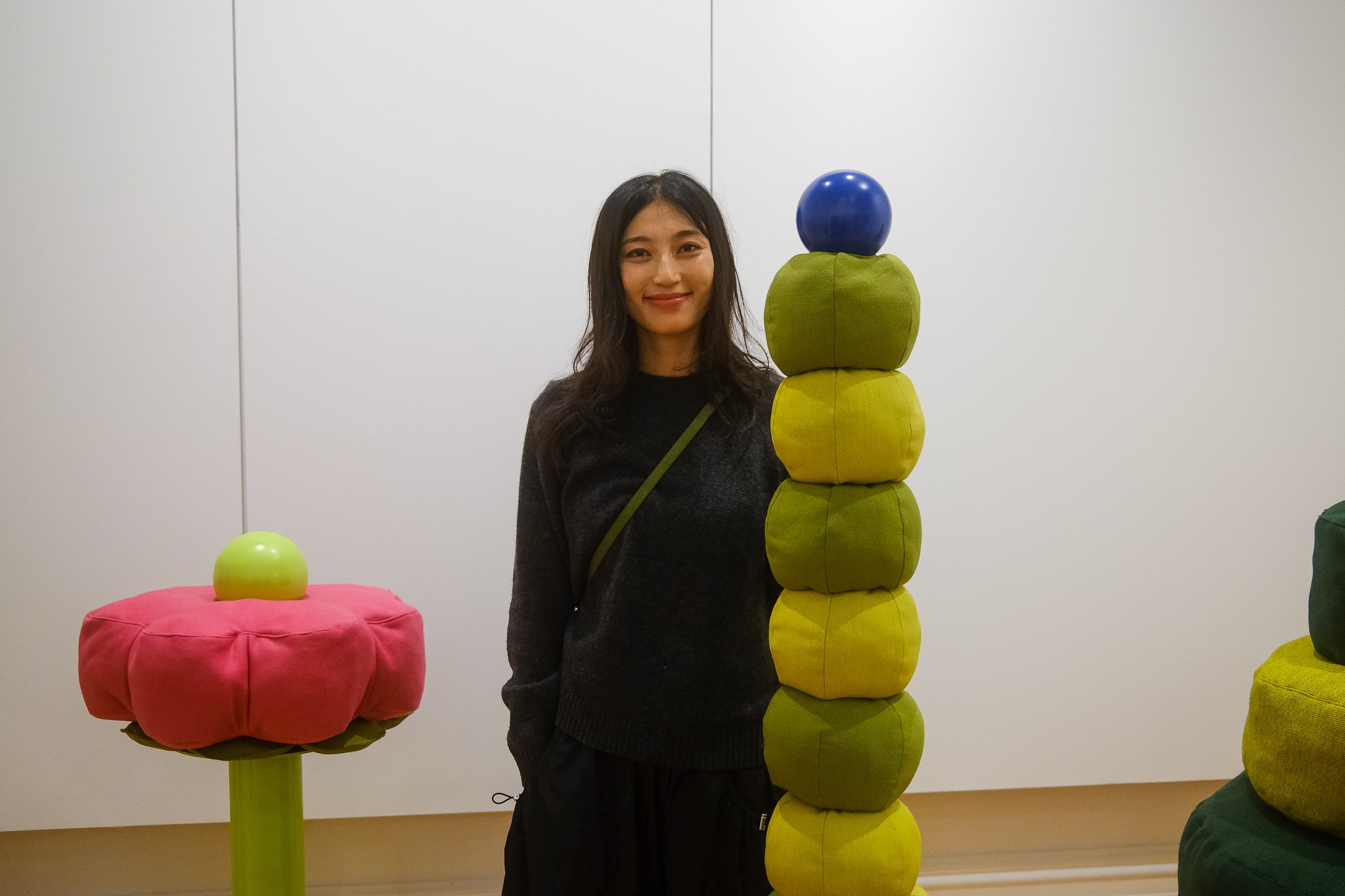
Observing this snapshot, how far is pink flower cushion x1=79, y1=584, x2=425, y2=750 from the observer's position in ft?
4.48

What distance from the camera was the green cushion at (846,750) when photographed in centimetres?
117

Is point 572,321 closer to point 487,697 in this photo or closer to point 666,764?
point 487,697

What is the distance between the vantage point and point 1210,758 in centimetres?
242

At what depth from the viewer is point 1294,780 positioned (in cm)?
120

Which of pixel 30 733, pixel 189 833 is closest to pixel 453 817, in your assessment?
pixel 189 833

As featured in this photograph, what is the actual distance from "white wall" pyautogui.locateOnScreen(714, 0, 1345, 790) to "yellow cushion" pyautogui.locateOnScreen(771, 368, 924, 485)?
3.65 ft

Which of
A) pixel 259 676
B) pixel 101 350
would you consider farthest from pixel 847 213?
pixel 101 350

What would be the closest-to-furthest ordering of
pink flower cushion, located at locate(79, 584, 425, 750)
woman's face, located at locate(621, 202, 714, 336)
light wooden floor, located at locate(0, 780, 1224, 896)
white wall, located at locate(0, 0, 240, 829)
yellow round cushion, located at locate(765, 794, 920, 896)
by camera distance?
yellow round cushion, located at locate(765, 794, 920, 896) < pink flower cushion, located at locate(79, 584, 425, 750) < woman's face, located at locate(621, 202, 714, 336) < white wall, located at locate(0, 0, 240, 829) < light wooden floor, located at locate(0, 780, 1224, 896)

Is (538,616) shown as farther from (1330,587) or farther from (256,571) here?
(1330,587)

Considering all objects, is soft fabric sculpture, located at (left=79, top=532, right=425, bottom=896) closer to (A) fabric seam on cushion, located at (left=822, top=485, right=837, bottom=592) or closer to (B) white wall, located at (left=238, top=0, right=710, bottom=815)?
(B) white wall, located at (left=238, top=0, right=710, bottom=815)

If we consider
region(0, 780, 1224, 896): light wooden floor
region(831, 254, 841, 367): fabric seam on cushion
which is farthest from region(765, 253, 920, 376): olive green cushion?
region(0, 780, 1224, 896): light wooden floor

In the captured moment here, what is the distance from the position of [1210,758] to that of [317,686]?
2.21 metres

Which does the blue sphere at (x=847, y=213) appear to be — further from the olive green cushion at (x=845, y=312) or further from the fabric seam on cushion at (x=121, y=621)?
the fabric seam on cushion at (x=121, y=621)

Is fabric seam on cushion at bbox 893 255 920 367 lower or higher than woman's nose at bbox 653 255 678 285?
lower
